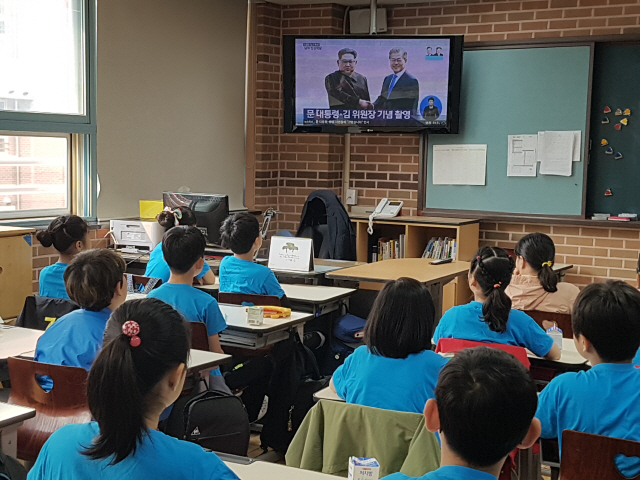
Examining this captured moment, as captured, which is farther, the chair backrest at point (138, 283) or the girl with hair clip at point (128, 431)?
the chair backrest at point (138, 283)

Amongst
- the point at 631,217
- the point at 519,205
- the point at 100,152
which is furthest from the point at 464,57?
the point at 100,152

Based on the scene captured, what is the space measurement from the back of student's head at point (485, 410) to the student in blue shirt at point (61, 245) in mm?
3021

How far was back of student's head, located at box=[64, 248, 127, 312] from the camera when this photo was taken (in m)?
2.89

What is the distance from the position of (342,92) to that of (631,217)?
255 cm

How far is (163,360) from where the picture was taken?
1.65 metres

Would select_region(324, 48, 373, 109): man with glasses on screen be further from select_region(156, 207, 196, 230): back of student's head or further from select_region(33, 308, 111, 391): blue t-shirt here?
select_region(33, 308, 111, 391): blue t-shirt

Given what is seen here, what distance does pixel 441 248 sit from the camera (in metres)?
6.67

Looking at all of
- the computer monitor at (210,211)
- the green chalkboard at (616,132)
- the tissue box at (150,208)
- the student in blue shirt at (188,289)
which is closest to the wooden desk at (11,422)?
the student in blue shirt at (188,289)

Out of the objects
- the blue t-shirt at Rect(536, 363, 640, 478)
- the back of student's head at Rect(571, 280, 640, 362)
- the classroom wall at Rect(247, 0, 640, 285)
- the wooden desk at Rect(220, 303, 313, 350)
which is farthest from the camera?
the classroom wall at Rect(247, 0, 640, 285)

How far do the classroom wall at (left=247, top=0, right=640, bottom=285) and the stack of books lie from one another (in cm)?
38

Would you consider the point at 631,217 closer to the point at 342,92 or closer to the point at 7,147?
the point at 342,92

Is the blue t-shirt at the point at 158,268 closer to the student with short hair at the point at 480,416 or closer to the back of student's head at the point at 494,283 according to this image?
the back of student's head at the point at 494,283

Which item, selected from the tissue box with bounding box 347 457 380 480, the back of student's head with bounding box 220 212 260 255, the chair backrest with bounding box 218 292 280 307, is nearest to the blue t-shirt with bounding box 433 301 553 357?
the chair backrest with bounding box 218 292 280 307

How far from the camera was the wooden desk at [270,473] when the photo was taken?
1962 millimetres
